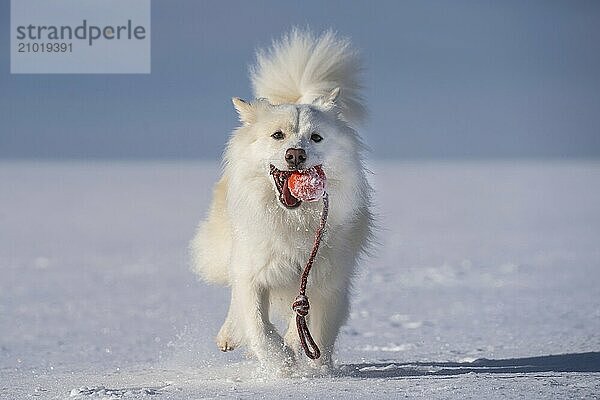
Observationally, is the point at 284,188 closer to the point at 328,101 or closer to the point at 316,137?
the point at 316,137

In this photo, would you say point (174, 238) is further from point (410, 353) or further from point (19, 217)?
point (410, 353)

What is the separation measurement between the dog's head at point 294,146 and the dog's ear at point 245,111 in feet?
0.11

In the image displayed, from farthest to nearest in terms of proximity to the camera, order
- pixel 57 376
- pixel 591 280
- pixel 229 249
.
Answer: pixel 591 280 < pixel 229 249 < pixel 57 376

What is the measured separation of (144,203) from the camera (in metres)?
21.4

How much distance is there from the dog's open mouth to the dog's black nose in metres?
0.08

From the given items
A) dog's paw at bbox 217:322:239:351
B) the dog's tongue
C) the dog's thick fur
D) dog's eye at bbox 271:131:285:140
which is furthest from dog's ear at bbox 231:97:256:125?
dog's paw at bbox 217:322:239:351

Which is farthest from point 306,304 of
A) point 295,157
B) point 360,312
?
point 360,312

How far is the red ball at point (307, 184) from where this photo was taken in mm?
4383

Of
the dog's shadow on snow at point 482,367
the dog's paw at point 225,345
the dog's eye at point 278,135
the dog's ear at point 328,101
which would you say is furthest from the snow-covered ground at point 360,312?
the dog's eye at point 278,135

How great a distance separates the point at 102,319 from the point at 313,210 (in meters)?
3.58

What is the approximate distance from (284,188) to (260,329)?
76 cm

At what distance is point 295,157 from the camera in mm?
4367

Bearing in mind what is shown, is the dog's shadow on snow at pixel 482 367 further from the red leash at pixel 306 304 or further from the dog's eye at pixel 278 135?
the dog's eye at pixel 278 135

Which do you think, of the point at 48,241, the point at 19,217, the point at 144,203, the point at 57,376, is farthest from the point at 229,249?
the point at 144,203
